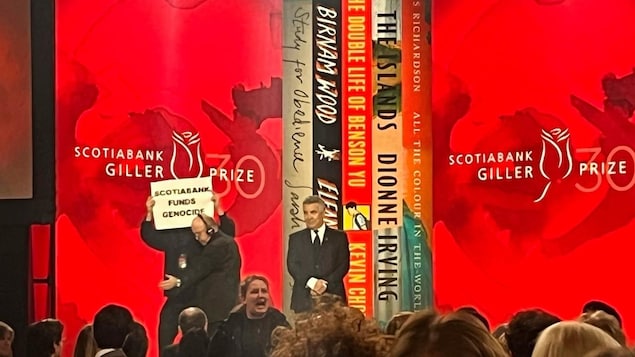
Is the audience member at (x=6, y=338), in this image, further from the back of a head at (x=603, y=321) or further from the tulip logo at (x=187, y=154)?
the back of a head at (x=603, y=321)

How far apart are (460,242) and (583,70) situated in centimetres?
99

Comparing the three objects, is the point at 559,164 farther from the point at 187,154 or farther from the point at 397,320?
the point at 187,154

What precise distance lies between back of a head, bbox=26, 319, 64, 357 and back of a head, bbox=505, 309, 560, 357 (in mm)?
2074

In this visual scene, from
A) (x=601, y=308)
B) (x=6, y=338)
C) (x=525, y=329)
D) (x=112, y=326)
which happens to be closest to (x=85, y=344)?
(x=112, y=326)

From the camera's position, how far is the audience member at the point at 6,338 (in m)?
4.21

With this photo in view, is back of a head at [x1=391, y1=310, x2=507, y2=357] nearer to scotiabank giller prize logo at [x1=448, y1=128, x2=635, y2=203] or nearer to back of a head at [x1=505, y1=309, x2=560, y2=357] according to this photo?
back of a head at [x1=505, y1=309, x2=560, y2=357]

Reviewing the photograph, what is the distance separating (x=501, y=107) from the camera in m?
4.30

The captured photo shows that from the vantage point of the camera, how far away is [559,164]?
4.24 meters

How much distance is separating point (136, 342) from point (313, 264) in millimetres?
916

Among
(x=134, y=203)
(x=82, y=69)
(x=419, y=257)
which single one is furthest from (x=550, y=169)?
(x=82, y=69)

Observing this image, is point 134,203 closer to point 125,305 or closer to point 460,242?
point 125,305

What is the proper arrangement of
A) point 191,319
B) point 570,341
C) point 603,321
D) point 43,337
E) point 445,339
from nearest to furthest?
point 445,339
point 570,341
point 603,321
point 43,337
point 191,319

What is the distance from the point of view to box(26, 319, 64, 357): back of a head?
421cm

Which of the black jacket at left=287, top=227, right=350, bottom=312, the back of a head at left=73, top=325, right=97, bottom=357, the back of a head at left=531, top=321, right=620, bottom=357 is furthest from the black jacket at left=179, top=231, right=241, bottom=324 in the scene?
the back of a head at left=531, top=321, right=620, bottom=357
